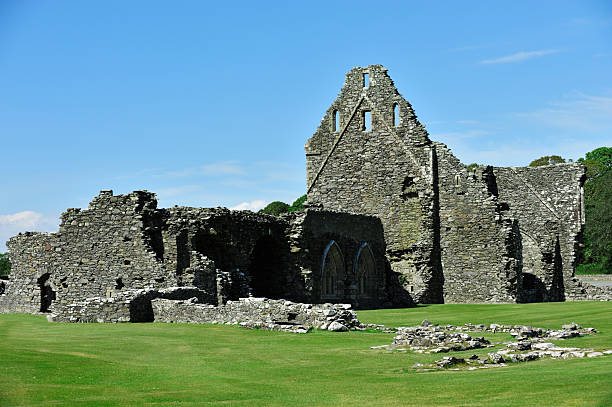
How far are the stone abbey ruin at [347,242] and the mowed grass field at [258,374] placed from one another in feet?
15.9

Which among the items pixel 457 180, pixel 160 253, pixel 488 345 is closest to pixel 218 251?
pixel 160 253

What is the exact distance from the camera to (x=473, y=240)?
38656mm

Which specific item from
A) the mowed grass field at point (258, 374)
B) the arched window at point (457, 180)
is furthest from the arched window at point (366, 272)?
the mowed grass field at point (258, 374)

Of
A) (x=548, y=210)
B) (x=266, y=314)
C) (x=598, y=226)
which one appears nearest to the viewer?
(x=266, y=314)

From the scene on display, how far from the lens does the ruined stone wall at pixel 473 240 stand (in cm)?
3788

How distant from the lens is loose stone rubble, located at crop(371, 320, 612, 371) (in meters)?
13.5

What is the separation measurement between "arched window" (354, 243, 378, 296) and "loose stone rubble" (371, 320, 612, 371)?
16.0 m

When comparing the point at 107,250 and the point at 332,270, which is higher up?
the point at 107,250

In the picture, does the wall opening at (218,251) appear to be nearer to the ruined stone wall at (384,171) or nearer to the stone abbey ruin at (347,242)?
the stone abbey ruin at (347,242)

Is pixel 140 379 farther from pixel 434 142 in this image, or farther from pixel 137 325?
pixel 434 142

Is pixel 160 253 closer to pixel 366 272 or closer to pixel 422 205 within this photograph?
pixel 366 272

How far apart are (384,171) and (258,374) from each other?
28.5 metres

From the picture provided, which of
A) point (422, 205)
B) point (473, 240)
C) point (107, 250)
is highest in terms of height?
point (422, 205)

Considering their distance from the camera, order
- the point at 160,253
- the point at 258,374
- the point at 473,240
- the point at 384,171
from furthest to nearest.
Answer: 1. the point at 384,171
2. the point at 473,240
3. the point at 160,253
4. the point at 258,374
